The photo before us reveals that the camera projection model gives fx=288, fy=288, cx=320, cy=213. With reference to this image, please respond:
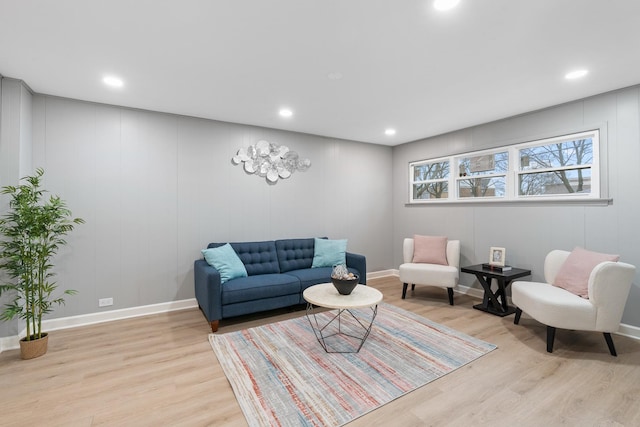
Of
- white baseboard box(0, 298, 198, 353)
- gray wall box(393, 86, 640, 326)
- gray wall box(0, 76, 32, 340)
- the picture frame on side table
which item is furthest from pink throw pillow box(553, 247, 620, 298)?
gray wall box(0, 76, 32, 340)

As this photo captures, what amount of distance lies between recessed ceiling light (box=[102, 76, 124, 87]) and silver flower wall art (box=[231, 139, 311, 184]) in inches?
61.9

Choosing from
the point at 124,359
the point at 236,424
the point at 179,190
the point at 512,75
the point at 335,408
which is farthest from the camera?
the point at 179,190

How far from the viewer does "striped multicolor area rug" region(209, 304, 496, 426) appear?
6.27 ft

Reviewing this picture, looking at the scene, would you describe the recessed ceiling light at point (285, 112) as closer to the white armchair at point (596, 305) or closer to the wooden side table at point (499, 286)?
the wooden side table at point (499, 286)

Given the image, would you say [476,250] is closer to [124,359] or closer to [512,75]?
[512,75]

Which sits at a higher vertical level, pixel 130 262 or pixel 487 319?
pixel 130 262

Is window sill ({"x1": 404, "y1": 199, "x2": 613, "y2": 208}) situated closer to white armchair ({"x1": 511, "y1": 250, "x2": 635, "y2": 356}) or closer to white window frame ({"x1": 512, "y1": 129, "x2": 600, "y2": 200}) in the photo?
white window frame ({"x1": 512, "y1": 129, "x2": 600, "y2": 200})

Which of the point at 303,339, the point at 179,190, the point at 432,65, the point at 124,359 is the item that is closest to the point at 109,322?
the point at 124,359

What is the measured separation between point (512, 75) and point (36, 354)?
5099mm

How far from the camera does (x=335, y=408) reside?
191cm

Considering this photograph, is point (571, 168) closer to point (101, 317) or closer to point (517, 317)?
point (517, 317)

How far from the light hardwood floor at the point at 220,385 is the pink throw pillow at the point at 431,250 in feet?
4.30

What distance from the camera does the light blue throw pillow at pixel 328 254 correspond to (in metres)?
4.24

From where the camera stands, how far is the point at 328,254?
4266 millimetres
